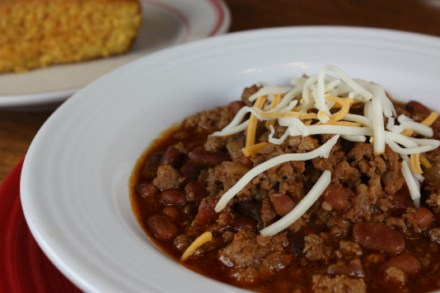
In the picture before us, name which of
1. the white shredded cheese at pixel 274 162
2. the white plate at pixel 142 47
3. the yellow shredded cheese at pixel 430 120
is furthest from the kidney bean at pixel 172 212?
the yellow shredded cheese at pixel 430 120

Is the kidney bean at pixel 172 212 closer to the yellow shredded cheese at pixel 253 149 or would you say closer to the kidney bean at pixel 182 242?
the kidney bean at pixel 182 242

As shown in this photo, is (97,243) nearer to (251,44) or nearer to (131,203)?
(131,203)

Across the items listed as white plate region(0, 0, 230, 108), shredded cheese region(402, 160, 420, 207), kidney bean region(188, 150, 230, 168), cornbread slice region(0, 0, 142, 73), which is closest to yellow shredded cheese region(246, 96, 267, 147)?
kidney bean region(188, 150, 230, 168)

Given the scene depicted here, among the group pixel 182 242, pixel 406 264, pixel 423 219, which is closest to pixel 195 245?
pixel 182 242

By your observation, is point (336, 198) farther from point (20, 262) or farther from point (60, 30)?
point (60, 30)

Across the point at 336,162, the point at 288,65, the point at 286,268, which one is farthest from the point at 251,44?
the point at 286,268

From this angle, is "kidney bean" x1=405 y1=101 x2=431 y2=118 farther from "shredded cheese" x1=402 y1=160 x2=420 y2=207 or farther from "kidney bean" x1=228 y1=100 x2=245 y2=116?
"kidney bean" x1=228 y1=100 x2=245 y2=116
